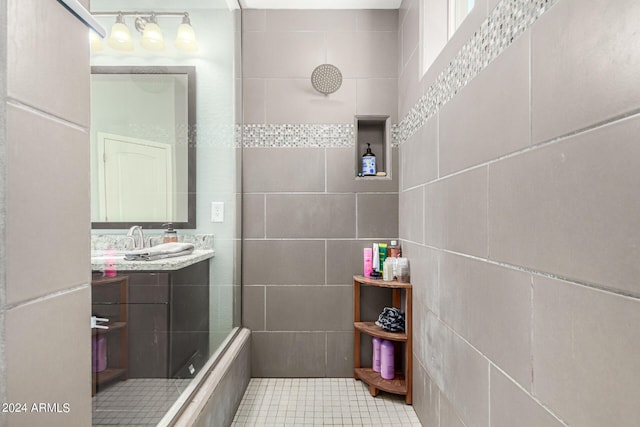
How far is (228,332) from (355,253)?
889mm

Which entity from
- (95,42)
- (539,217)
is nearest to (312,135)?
(95,42)

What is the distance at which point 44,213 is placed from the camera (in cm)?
61

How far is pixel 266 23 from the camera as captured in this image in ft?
7.43

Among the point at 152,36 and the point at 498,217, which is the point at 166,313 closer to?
the point at 152,36

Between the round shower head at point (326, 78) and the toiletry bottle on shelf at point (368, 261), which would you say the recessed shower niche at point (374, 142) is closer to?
the round shower head at point (326, 78)

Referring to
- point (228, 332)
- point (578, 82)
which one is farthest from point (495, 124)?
point (228, 332)

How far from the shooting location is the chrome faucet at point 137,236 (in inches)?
40.1

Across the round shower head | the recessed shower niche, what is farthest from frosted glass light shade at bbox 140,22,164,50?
the recessed shower niche

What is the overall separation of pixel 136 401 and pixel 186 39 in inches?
51.6

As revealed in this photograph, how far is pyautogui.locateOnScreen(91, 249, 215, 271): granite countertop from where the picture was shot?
2.82 ft

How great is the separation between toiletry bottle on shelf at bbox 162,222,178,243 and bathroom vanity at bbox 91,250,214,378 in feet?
0.23

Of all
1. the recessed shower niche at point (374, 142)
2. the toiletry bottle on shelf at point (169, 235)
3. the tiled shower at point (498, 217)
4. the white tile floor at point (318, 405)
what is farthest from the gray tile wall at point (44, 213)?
the recessed shower niche at point (374, 142)

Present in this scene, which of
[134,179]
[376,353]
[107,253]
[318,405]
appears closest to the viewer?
[107,253]

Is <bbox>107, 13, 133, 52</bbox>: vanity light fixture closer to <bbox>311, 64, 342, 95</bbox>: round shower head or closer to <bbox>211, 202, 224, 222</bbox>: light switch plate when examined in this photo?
<bbox>211, 202, 224, 222</bbox>: light switch plate
